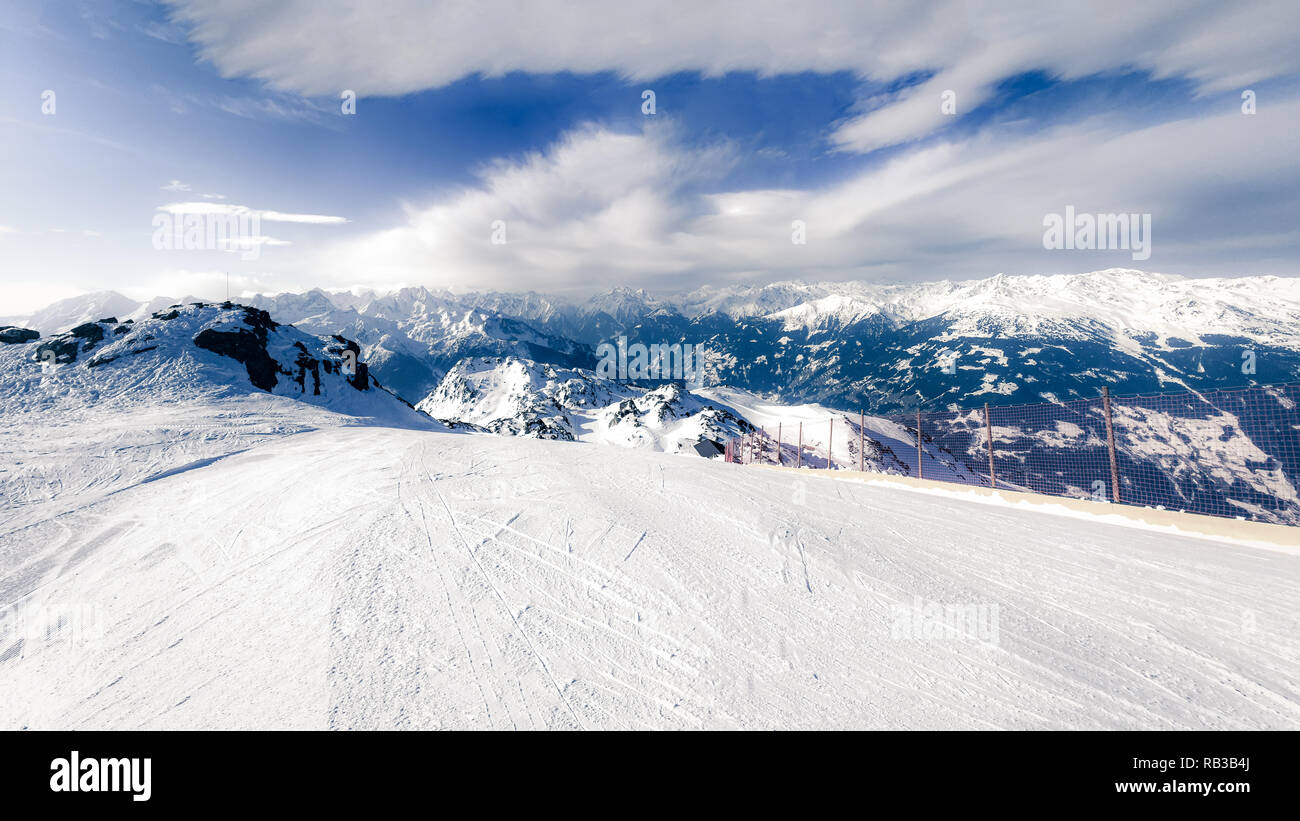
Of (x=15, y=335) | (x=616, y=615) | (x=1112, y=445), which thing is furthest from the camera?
(x=15, y=335)

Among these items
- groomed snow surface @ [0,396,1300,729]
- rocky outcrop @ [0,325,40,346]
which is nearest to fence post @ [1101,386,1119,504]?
groomed snow surface @ [0,396,1300,729]

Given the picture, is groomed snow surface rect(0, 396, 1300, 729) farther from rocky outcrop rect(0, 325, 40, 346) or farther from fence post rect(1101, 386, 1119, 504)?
rocky outcrop rect(0, 325, 40, 346)

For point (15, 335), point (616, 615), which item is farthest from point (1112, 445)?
point (15, 335)

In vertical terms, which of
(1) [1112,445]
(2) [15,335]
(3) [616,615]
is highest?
(2) [15,335]

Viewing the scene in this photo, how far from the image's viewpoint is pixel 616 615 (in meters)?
5.47

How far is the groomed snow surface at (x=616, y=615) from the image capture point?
160 inches

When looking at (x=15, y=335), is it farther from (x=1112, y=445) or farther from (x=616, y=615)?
(x=1112, y=445)

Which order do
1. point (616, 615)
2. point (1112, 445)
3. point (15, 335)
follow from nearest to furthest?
point (616, 615) → point (1112, 445) → point (15, 335)

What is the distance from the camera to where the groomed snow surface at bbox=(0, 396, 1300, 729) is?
4.06 metres

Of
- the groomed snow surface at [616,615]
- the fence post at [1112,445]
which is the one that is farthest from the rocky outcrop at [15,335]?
the fence post at [1112,445]

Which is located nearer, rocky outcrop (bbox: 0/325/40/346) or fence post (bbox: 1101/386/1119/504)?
fence post (bbox: 1101/386/1119/504)

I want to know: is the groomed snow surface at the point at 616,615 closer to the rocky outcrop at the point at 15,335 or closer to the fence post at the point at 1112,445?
the fence post at the point at 1112,445

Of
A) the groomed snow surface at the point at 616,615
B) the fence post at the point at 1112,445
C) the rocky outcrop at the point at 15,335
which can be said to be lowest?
the groomed snow surface at the point at 616,615
